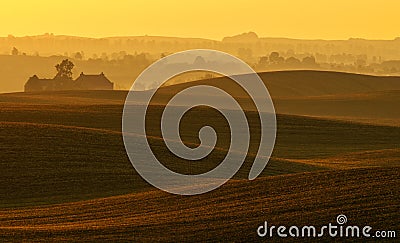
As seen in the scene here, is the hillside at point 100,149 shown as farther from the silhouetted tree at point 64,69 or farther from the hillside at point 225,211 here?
the silhouetted tree at point 64,69

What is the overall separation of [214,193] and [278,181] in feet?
7.82

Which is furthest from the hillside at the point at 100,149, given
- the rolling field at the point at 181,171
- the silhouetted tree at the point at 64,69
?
the silhouetted tree at the point at 64,69

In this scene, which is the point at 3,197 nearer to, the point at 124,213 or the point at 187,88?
the point at 124,213

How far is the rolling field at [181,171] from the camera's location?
2388cm

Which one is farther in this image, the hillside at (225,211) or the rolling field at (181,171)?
the rolling field at (181,171)

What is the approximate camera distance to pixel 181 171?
39.2 metres

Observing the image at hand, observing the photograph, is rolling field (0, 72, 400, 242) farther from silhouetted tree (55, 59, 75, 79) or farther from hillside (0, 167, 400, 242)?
silhouetted tree (55, 59, 75, 79)

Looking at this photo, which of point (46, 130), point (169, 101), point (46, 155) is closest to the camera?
point (46, 155)

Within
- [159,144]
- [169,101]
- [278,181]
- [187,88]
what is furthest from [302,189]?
[187,88]

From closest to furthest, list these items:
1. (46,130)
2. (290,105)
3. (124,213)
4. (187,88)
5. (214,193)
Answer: (124,213) → (214,193) → (46,130) → (290,105) → (187,88)

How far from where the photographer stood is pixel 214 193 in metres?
30.2

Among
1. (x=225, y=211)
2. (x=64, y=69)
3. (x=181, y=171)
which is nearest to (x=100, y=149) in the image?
(x=181, y=171)

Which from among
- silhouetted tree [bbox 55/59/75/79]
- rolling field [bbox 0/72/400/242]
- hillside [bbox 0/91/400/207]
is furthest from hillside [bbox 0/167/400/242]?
silhouetted tree [bbox 55/59/75/79]

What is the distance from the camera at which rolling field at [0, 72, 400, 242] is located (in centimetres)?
2388
